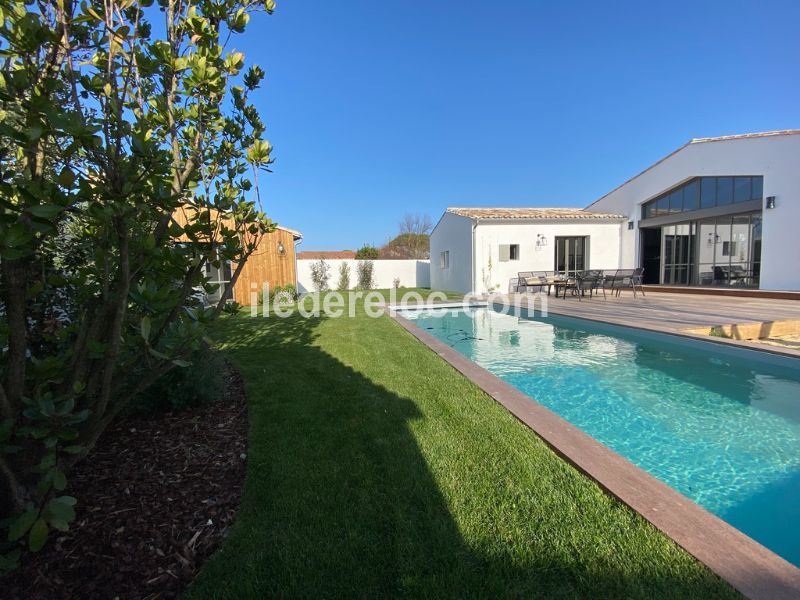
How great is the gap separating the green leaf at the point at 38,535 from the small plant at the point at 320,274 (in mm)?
23631

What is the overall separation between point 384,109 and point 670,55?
11874 mm

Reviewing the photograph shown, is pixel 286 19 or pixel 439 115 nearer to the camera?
pixel 286 19

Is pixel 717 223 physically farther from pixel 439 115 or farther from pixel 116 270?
pixel 116 270

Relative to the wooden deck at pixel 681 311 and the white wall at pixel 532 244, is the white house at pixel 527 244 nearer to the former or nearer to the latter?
the white wall at pixel 532 244

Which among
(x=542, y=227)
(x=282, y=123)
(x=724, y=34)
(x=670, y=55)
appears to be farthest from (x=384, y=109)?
(x=282, y=123)

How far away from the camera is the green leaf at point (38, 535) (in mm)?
1328

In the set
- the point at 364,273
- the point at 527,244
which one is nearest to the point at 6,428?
the point at 527,244

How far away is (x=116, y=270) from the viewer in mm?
2105

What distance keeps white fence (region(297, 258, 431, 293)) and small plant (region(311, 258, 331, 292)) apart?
246 millimetres

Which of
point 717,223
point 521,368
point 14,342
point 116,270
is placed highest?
point 717,223

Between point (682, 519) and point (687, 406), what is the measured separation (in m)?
3.56

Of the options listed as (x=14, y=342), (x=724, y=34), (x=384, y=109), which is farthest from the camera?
(x=384, y=109)

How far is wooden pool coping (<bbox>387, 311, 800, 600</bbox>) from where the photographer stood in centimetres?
164

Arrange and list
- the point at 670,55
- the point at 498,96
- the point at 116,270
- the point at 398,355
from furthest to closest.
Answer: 1. the point at 498,96
2. the point at 670,55
3. the point at 398,355
4. the point at 116,270
